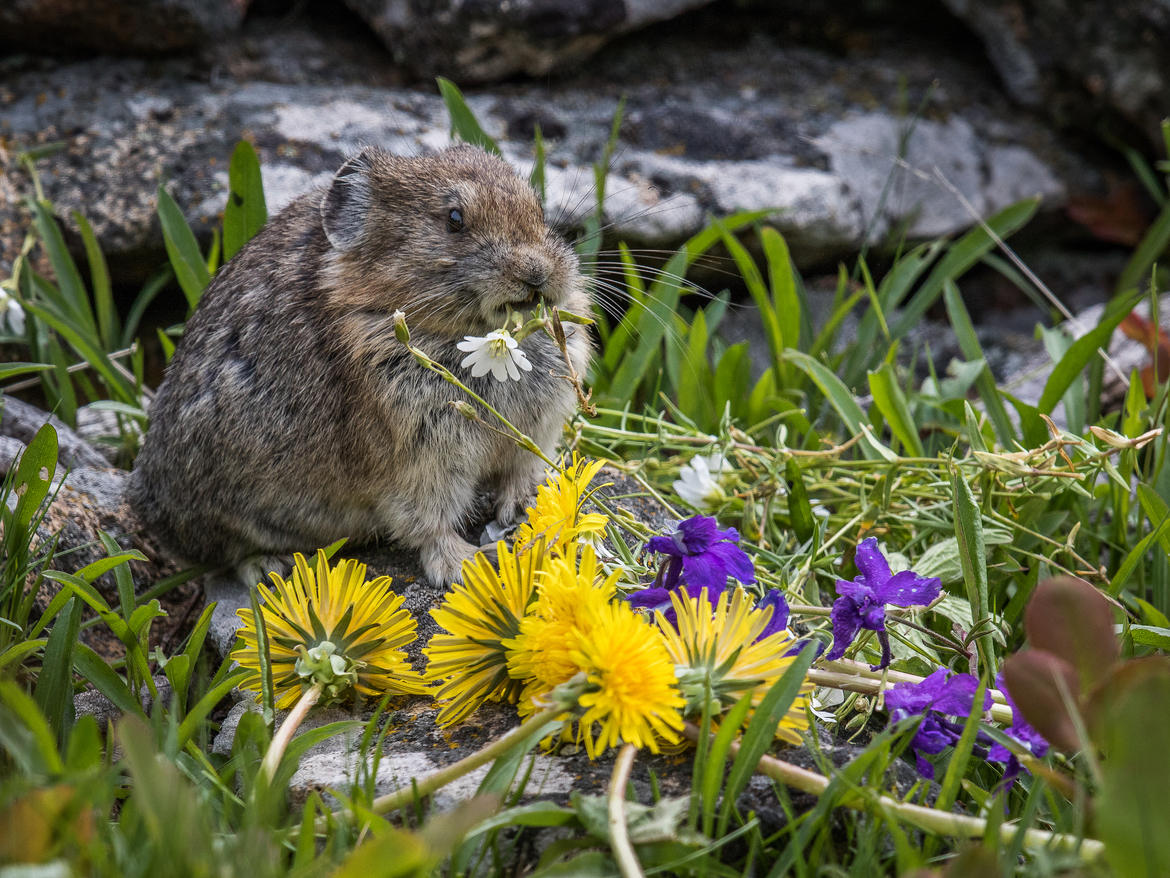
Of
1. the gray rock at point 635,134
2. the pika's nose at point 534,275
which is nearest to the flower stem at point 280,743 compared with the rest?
the pika's nose at point 534,275

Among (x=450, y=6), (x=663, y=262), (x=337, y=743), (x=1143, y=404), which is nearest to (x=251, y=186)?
(x=450, y=6)

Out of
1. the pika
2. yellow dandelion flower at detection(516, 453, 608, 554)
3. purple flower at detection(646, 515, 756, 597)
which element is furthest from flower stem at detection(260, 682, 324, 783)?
the pika

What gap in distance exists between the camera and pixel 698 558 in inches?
111

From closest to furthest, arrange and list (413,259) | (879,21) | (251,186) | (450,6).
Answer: (413,259), (251,186), (450,6), (879,21)

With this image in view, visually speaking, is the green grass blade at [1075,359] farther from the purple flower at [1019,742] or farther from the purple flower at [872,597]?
the purple flower at [1019,742]

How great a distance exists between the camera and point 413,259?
12.4 ft

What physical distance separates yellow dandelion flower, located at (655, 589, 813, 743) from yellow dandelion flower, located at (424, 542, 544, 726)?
15.1 inches

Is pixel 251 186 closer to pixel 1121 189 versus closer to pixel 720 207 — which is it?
pixel 720 207

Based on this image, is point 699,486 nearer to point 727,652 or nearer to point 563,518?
point 563,518

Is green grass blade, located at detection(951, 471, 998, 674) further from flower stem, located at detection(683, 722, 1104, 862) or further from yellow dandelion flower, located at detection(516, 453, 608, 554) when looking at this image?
yellow dandelion flower, located at detection(516, 453, 608, 554)

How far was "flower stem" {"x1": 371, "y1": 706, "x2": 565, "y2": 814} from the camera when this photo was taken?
2.38 meters

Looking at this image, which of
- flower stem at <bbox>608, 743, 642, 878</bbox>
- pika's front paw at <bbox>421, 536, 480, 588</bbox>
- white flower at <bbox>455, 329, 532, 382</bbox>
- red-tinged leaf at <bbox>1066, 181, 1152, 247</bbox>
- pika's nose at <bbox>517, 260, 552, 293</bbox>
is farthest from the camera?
red-tinged leaf at <bbox>1066, 181, 1152, 247</bbox>

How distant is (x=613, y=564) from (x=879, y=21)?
5784 mm

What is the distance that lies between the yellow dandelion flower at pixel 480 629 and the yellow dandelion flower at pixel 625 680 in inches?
14.7
